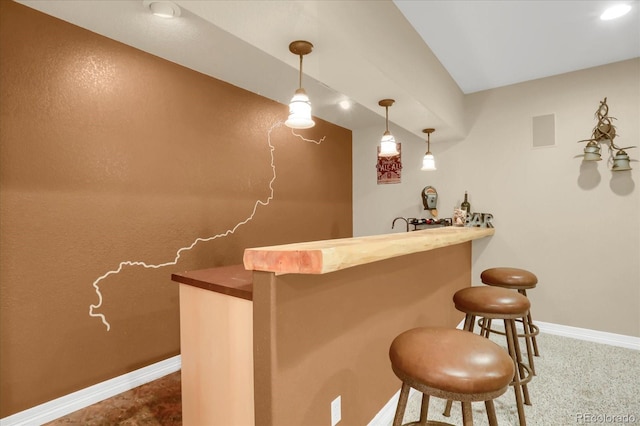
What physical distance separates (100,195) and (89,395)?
1268 mm

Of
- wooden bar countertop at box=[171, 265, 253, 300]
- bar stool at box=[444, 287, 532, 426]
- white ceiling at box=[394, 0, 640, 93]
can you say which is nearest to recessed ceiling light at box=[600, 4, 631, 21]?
white ceiling at box=[394, 0, 640, 93]

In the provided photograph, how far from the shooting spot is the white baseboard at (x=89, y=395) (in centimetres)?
176

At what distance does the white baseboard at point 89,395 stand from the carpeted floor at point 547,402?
0.04 m

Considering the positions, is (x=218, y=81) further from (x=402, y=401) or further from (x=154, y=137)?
(x=402, y=401)

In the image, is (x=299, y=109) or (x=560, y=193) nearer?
(x=299, y=109)

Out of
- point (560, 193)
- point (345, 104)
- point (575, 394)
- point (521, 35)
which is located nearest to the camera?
point (575, 394)

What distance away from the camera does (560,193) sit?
2980 millimetres

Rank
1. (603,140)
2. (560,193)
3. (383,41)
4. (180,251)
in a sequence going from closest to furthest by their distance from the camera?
(383,41)
(180,251)
(603,140)
(560,193)

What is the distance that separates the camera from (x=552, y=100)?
9.92 feet

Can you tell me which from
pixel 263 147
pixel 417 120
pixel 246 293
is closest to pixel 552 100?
pixel 417 120

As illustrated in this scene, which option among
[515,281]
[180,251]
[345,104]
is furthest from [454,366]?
[345,104]

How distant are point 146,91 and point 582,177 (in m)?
3.76

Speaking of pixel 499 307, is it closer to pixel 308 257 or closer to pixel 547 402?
pixel 547 402

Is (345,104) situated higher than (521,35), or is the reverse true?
(521,35)
